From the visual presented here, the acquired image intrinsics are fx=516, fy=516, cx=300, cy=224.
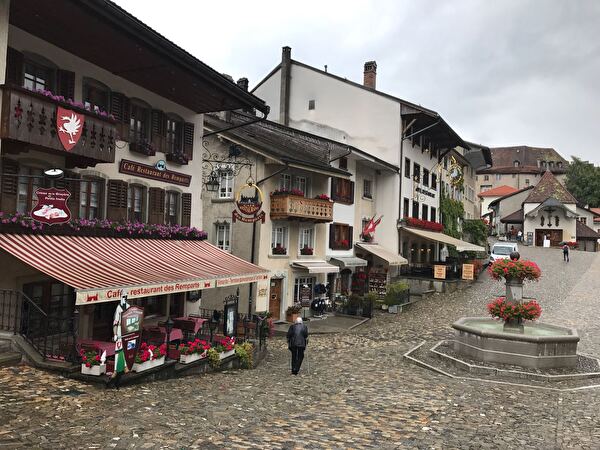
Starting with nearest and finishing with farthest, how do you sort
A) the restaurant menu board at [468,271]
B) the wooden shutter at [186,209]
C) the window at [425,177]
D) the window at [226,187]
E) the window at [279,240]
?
the wooden shutter at [186,209], the window at [226,187], the window at [279,240], the restaurant menu board at [468,271], the window at [425,177]

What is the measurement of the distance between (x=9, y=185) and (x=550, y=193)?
2853 inches

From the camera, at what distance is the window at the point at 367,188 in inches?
1348

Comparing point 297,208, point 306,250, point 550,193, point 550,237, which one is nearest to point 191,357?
point 297,208

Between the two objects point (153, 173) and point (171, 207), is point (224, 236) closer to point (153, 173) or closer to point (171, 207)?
point (171, 207)

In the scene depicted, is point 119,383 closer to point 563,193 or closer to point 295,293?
point 295,293

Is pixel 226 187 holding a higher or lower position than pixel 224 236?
higher

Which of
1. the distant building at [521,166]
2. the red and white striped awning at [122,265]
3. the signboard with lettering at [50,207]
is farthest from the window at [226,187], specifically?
the distant building at [521,166]

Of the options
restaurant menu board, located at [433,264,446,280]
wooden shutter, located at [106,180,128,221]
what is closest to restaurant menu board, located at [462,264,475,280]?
restaurant menu board, located at [433,264,446,280]

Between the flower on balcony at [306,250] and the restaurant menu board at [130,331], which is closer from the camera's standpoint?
the restaurant menu board at [130,331]

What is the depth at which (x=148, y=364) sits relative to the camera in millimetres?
11719

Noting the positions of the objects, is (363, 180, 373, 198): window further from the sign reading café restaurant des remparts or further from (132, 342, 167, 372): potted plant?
(132, 342, 167, 372): potted plant

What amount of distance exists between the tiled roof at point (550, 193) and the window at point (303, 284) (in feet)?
176

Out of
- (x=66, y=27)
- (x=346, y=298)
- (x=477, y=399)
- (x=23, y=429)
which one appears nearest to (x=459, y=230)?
(x=346, y=298)

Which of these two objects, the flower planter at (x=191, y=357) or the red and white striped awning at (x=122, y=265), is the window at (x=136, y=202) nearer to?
the red and white striped awning at (x=122, y=265)
